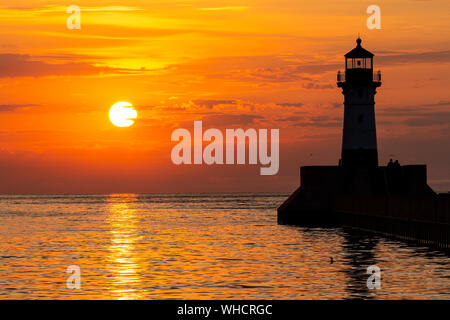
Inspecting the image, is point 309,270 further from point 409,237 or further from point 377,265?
point 409,237

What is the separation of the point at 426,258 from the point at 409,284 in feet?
33.8

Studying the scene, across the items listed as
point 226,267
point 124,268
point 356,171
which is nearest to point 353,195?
point 356,171

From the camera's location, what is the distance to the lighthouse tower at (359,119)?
66.4m

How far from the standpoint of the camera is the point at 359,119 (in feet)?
218

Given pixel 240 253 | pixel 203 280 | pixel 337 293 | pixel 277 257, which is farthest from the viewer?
pixel 240 253

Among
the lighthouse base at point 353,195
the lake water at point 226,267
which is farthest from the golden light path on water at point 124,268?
the lighthouse base at point 353,195

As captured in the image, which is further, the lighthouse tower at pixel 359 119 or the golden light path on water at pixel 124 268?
the lighthouse tower at pixel 359 119

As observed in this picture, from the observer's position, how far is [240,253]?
4631 cm

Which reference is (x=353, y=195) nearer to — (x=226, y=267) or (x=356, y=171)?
(x=356, y=171)

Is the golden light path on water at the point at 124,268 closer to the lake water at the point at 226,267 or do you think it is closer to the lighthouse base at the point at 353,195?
the lake water at the point at 226,267

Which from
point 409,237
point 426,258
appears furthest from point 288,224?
point 426,258

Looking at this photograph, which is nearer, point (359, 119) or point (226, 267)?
point (226, 267)

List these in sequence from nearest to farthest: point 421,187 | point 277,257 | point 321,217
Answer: point 277,257 < point 421,187 < point 321,217

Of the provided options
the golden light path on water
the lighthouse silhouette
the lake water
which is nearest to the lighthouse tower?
the lighthouse silhouette
